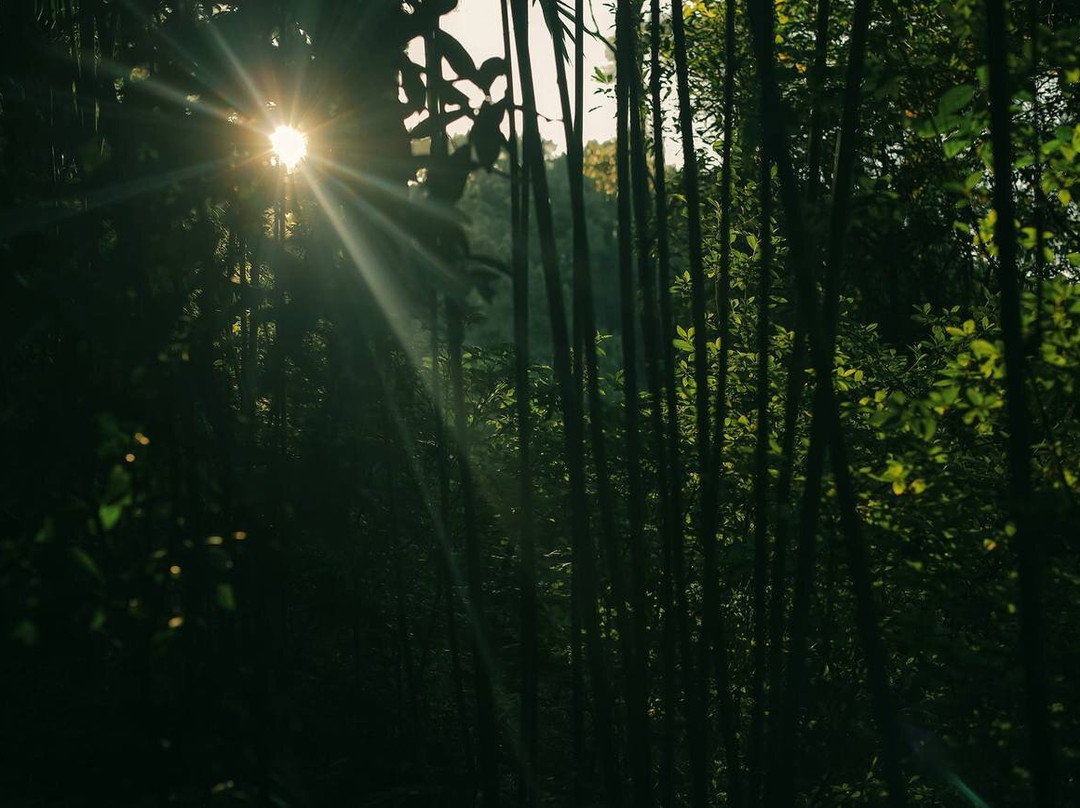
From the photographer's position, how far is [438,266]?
1.74m

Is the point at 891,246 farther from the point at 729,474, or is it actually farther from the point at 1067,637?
the point at 1067,637

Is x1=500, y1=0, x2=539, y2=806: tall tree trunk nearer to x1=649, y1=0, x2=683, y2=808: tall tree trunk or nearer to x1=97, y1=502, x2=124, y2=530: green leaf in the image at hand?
x1=649, y1=0, x2=683, y2=808: tall tree trunk

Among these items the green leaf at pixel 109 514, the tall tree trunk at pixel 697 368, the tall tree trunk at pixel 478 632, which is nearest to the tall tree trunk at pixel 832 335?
the tall tree trunk at pixel 697 368

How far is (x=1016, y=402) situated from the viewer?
4.90 feet

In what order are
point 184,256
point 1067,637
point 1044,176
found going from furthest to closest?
point 1067,637
point 1044,176
point 184,256

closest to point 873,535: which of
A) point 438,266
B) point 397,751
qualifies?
point 438,266

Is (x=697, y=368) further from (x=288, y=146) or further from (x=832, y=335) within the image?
(x=288, y=146)

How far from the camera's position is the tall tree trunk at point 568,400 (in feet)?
6.60

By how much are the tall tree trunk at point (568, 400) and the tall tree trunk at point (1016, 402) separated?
31.4 inches

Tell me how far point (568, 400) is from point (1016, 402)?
2.93ft

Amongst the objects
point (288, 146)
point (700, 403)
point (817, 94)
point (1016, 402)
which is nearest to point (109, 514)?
point (288, 146)

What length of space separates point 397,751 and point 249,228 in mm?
3858

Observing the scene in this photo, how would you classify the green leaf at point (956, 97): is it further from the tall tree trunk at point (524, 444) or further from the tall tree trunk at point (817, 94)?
the tall tree trunk at point (524, 444)

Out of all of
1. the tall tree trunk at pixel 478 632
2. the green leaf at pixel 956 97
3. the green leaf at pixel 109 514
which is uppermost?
the green leaf at pixel 956 97
